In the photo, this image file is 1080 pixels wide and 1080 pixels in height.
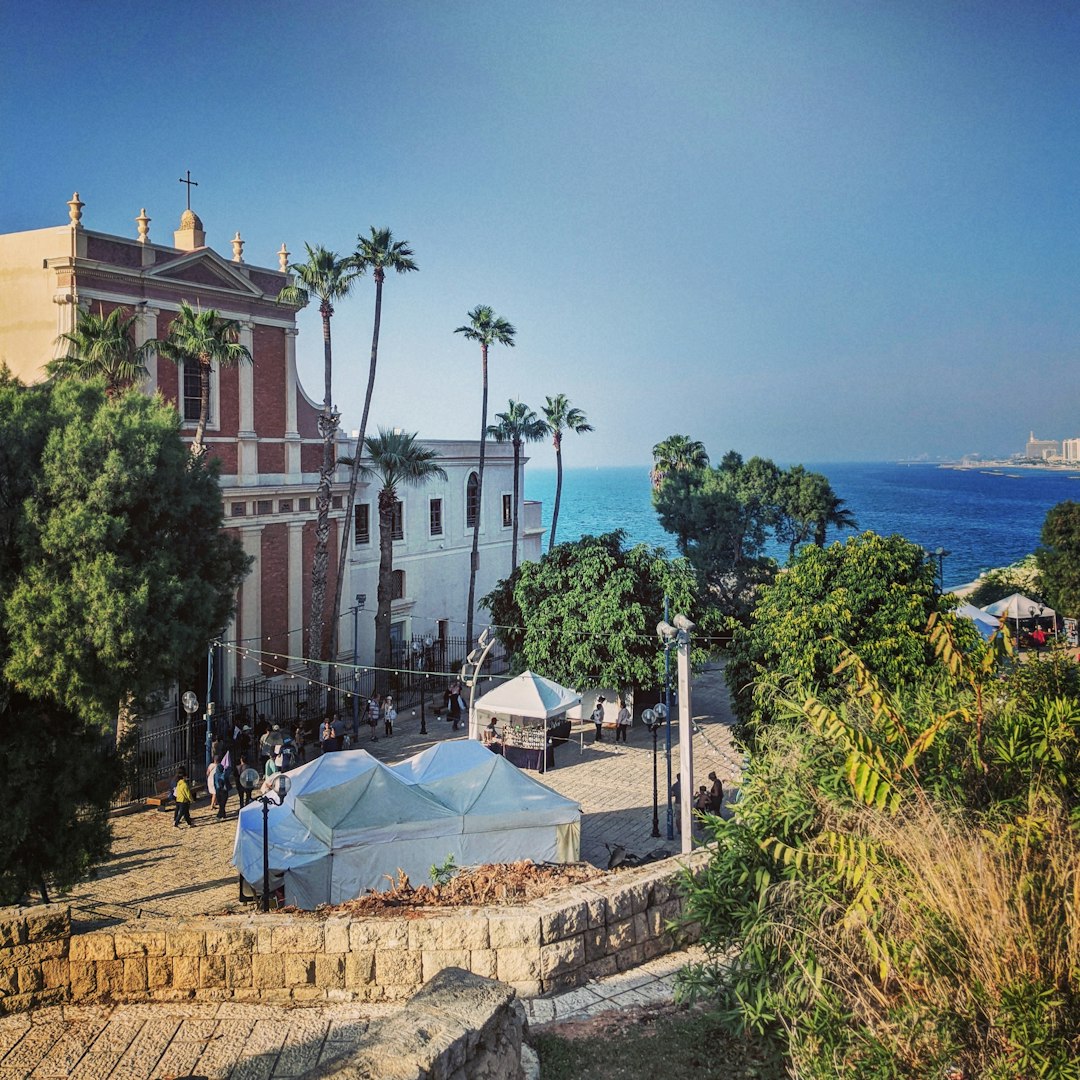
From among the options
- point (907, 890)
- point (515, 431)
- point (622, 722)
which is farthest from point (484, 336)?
point (907, 890)

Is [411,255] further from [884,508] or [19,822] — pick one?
[884,508]

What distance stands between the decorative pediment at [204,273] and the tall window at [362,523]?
8389 millimetres

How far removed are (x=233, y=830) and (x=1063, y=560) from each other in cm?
3404

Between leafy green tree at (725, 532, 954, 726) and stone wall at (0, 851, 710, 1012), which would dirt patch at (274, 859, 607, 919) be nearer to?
stone wall at (0, 851, 710, 1012)

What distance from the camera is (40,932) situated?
29.8 feet

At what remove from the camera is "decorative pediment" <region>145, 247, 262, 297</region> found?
26.3 metres

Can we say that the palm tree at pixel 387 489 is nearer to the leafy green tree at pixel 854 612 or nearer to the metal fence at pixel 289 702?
the metal fence at pixel 289 702

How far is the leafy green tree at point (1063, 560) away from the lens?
125ft

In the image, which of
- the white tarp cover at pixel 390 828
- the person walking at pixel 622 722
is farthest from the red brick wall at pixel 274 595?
the white tarp cover at pixel 390 828

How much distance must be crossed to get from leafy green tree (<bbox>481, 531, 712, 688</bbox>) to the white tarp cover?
1176 cm

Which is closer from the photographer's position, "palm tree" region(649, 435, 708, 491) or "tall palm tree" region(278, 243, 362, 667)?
"tall palm tree" region(278, 243, 362, 667)

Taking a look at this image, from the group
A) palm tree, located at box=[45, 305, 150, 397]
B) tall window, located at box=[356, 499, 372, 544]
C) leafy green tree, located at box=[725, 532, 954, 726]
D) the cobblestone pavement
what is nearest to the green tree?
the cobblestone pavement

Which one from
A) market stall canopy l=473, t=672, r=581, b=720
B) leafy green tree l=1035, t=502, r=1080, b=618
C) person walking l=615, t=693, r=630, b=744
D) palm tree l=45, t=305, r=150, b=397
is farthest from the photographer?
leafy green tree l=1035, t=502, r=1080, b=618

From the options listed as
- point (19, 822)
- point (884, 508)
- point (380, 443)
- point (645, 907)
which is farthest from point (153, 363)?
point (884, 508)
